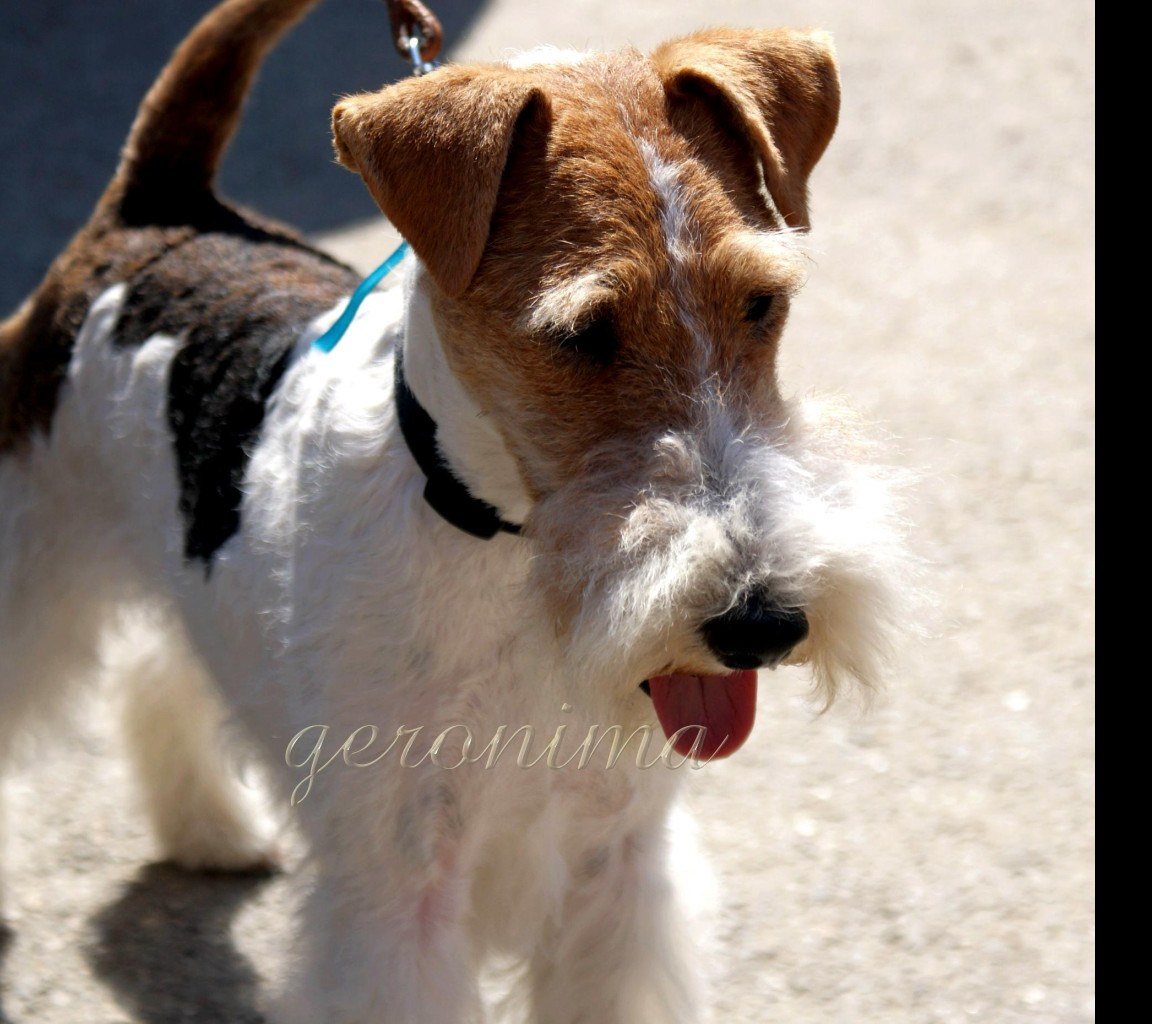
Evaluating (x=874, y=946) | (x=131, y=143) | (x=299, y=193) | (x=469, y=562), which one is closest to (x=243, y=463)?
(x=469, y=562)

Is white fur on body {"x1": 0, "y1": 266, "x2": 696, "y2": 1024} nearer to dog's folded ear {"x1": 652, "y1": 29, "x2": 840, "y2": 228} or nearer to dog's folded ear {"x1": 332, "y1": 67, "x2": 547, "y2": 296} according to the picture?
dog's folded ear {"x1": 332, "y1": 67, "x2": 547, "y2": 296}

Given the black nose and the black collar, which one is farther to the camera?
the black collar

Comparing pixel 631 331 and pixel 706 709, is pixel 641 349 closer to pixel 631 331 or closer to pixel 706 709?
pixel 631 331

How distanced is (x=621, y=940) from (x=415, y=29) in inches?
71.3

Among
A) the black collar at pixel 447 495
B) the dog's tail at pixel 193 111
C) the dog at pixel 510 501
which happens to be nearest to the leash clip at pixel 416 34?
the dog's tail at pixel 193 111

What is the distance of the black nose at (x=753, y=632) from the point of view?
68.5 inches

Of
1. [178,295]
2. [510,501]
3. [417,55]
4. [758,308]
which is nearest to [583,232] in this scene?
[758,308]

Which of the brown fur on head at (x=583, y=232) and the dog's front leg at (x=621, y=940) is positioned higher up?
the brown fur on head at (x=583, y=232)

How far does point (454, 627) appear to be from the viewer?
6.97 feet

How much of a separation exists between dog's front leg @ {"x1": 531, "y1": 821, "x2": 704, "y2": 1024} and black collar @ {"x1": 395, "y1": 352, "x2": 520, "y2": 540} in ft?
2.15

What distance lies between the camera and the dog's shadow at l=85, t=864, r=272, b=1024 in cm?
291

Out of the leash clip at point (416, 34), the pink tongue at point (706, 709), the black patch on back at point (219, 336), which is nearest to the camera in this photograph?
the pink tongue at point (706, 709)

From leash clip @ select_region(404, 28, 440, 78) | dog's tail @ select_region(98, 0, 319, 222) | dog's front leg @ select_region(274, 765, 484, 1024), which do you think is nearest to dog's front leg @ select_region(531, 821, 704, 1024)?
dog's front leg @ select_region(274, 765, 484, 1024)

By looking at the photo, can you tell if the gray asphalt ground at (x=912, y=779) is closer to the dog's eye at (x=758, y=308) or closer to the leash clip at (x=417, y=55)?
the dog's eye at (x=758, y=308)
